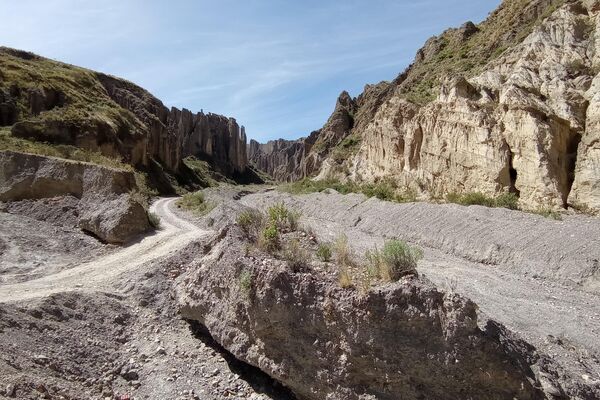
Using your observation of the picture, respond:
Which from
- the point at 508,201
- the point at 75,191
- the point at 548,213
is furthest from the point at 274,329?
the point at 508,201

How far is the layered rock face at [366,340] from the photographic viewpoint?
705 cm

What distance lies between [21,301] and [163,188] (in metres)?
56.0

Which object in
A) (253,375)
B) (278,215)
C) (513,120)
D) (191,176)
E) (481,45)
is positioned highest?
(481,45)

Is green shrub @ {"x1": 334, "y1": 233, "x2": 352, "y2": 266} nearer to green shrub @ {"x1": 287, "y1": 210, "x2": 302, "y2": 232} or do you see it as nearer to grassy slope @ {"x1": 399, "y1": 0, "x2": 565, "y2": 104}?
green shrub @ {"x1": 287, "y1": 210, "x2": 302, "y2": 232}

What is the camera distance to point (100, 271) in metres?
13.2

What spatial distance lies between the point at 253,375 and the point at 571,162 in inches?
857

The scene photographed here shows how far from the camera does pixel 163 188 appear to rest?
6406 cm

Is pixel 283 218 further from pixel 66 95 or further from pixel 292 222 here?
pixel 66 95

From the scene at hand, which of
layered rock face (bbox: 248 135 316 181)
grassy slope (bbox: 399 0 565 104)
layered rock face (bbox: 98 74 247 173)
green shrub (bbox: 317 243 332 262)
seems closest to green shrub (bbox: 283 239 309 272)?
green shrub (bbox: 317 243 332 262)

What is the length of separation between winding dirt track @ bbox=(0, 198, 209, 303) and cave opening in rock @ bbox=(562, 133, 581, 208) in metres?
17.8

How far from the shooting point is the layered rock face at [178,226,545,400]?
7.05 meters

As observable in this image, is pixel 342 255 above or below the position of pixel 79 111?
below

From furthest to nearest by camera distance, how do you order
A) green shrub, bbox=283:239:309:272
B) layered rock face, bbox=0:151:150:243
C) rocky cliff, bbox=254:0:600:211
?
rocky cliff, bbox=254:0:600:211, layered rock face, bbox=0:151:150:243, green shrub, bbox=283:239:309:272

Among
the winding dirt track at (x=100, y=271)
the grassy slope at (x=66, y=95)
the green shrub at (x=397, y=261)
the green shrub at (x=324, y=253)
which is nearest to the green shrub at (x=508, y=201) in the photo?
the winding dirt track at (x=100, y=271)
